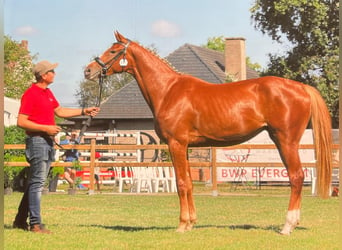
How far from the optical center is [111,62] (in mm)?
9500

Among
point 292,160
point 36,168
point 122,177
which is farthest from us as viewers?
point 122,177

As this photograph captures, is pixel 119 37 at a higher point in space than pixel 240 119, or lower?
higher

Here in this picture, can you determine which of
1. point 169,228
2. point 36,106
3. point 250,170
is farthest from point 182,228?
point 250,170

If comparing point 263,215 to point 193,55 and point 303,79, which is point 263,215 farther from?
point 193,55

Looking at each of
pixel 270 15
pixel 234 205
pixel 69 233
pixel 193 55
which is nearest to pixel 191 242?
pixel 69 233

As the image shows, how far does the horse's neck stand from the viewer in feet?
30.6

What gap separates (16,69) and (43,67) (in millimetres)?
44702

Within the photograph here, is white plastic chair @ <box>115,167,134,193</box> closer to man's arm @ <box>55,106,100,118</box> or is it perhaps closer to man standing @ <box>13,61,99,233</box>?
man's arm @ <box>55,106,100,118</box>

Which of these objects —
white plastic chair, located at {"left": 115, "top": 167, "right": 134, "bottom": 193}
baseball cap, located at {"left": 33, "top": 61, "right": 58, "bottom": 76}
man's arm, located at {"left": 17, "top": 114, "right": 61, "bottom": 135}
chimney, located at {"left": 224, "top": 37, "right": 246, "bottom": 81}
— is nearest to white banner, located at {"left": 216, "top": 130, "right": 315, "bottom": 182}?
white plastic chair, located at {"left": 115, "top": 167, "right": 134, "bottom": 193}

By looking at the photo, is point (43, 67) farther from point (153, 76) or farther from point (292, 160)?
point (292, 160)

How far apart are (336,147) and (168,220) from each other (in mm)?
9129

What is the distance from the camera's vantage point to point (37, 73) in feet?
28.8

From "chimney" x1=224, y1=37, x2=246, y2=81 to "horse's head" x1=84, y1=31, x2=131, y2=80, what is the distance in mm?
35424

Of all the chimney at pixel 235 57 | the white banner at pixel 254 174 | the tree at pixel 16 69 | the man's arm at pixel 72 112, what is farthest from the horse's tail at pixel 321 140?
the tree at pixel 16 69
